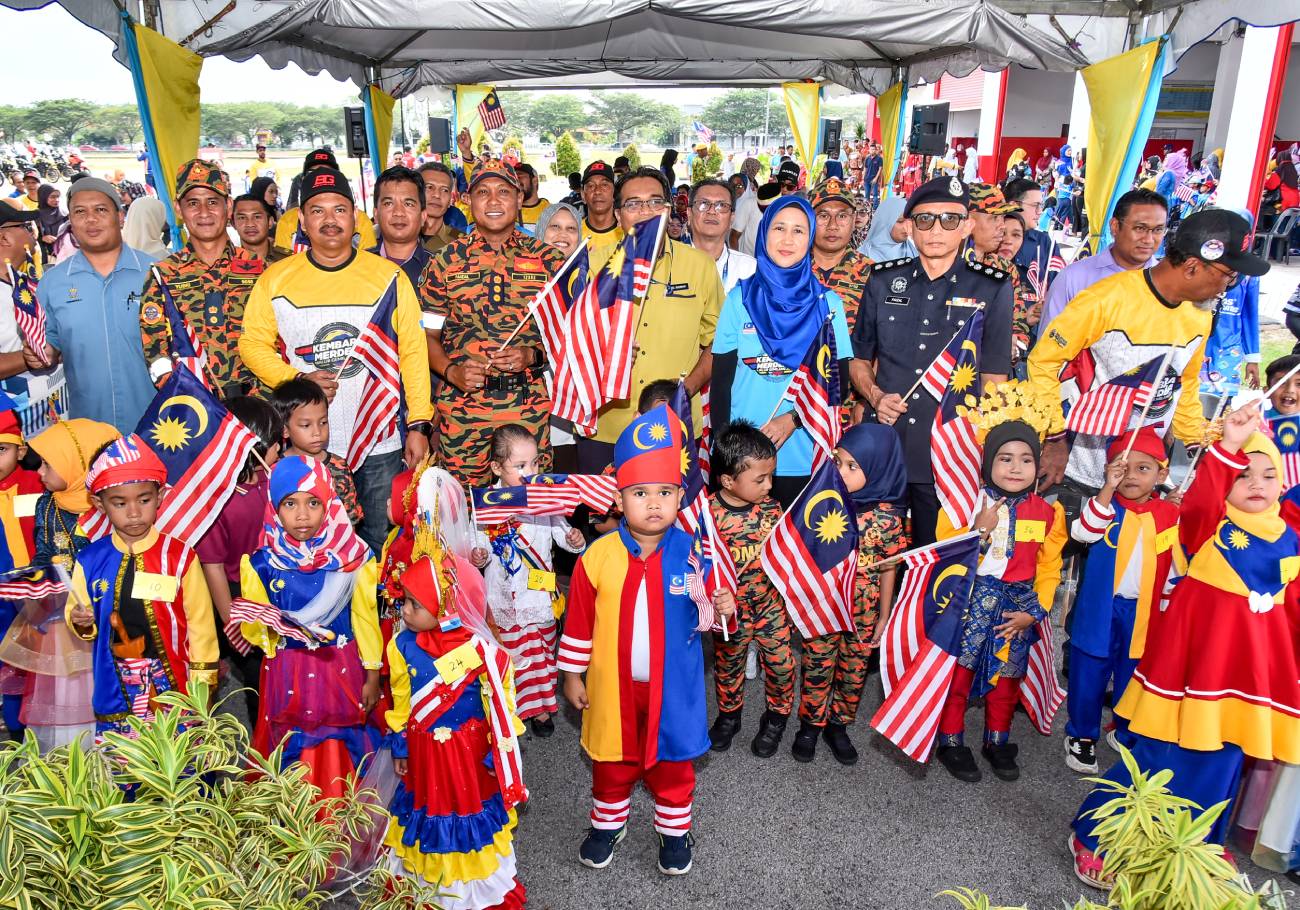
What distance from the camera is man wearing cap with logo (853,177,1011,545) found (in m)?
4.10

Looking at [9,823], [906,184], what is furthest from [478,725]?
[906,184]

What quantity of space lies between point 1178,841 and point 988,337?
2.96 metres

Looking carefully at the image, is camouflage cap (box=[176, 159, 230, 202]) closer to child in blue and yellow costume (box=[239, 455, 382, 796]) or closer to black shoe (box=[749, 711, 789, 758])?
child in blue and yellow costume (box=[239, 455, 382, 796])

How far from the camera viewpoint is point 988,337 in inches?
163

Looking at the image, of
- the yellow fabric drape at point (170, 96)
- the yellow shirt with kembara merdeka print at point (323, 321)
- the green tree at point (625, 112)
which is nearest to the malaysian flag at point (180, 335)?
the yellow shirt with kembara merdeka print at point (323, 321)

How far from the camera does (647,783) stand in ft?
11.0

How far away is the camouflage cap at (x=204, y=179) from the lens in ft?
15.9

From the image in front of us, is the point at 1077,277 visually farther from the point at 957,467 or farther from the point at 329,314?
the point at 329,314

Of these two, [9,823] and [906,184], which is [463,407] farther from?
[906,184]

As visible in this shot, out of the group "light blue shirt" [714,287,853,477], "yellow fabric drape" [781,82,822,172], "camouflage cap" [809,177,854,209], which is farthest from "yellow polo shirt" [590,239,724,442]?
"yellow fabric drape" [781,82,822,172]

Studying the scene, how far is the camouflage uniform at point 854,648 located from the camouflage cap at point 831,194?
6.64 ft

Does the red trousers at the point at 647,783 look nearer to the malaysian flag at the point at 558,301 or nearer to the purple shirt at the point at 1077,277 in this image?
the malaysian flag at the point at 558,301

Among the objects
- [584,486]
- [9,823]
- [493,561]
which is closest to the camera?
[9,823]

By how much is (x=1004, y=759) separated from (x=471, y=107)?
13506mm
